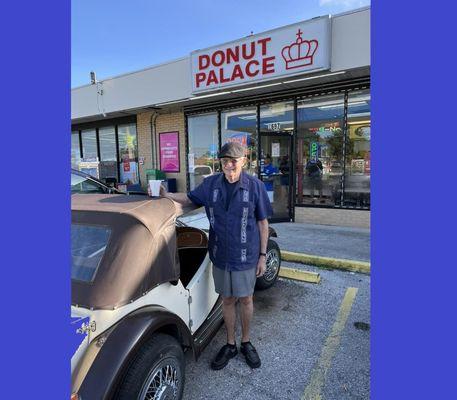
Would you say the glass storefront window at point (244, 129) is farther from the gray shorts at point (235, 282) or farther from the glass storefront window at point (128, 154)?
the gray shorts at point (235, 282)

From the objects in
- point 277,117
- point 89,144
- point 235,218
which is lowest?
point 235,218

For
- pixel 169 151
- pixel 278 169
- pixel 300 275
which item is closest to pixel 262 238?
pixel 300 275

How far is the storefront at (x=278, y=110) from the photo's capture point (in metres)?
6.47

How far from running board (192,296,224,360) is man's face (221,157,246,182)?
3.90ft

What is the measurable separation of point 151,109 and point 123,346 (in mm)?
9373

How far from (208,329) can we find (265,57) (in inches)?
234

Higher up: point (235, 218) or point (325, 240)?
point (235, 218)

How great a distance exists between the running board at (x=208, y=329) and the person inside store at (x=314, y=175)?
564cm

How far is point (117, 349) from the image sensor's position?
69.9 inches

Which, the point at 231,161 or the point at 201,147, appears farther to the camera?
the point at 201,147

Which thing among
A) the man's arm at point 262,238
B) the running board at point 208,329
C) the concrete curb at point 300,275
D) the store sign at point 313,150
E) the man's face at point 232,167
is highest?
the store sign at point 313,150

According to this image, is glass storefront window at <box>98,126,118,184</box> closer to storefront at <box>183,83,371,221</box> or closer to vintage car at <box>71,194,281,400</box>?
storefront at <box>183,83,371,221</box>

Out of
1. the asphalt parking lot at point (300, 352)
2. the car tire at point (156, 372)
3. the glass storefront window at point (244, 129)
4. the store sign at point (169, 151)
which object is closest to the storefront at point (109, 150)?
the store sign at point (169, 151)

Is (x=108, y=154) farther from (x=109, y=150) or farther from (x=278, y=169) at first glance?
(x=278, y=169)
